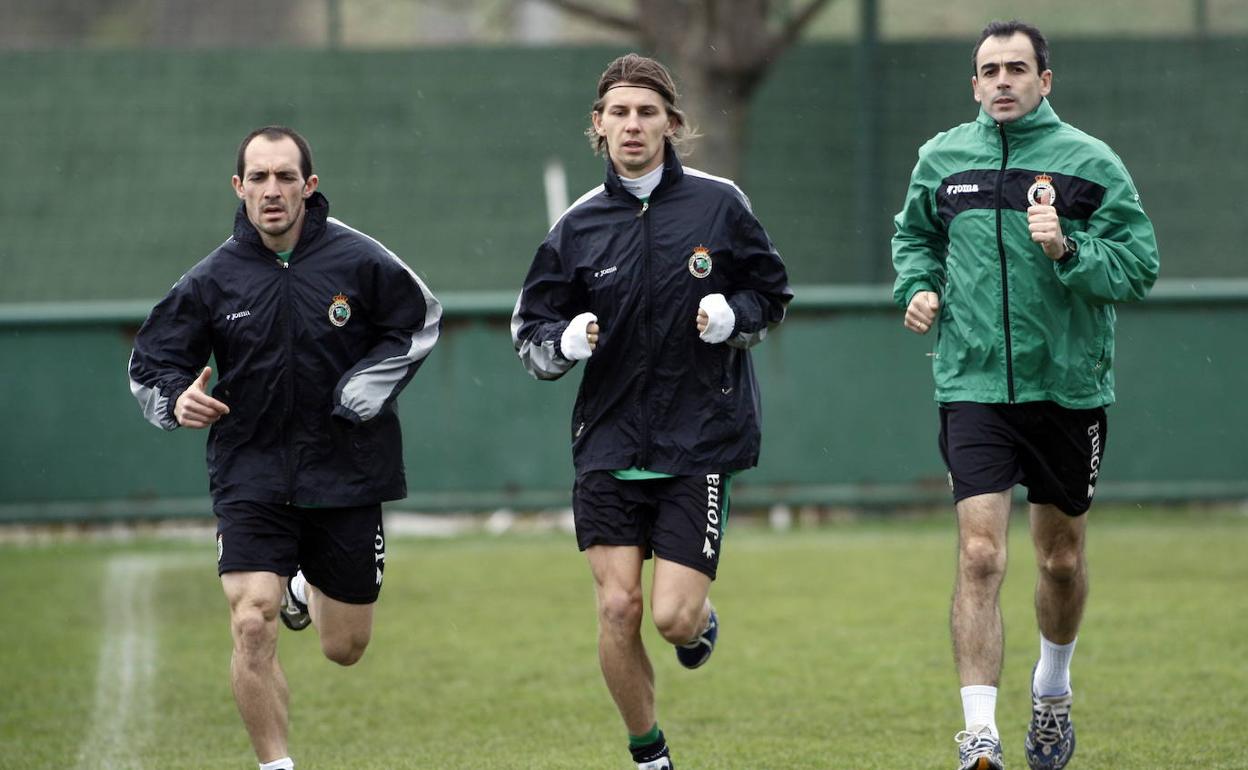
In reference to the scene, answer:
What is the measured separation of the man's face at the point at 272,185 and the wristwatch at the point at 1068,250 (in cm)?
253

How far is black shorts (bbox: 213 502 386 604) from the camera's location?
6.19 metres

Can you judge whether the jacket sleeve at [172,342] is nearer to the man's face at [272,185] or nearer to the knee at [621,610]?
the man's face at [272,185]

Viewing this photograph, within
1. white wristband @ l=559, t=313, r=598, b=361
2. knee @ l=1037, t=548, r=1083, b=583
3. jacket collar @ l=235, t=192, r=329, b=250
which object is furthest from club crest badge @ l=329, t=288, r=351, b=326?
knee @ l=1037, t=548, r=1083, b=583

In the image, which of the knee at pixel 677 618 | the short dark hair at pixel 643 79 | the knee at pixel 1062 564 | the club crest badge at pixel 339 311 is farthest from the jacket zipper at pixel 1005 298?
the club crest badge at pixel 339 311

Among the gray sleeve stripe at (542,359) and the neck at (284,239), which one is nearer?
the gray sleeve stripe at (542,359)

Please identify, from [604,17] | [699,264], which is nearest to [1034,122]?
[699,264]

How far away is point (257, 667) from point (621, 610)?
119cm

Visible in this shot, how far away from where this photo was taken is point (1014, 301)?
20.6 ft

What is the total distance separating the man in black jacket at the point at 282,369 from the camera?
6.20m

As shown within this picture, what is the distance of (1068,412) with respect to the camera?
637 cm

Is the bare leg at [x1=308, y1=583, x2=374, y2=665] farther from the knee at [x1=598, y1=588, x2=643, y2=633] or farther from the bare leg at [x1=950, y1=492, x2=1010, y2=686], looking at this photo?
the bare leg at [x1=950, y1=492, x2=1010, y2=686]

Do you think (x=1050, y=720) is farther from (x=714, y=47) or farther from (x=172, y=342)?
(x=714, y=47)

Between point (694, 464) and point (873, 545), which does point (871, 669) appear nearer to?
point (694, 464)

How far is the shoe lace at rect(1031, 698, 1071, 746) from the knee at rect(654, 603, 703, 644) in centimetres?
130
